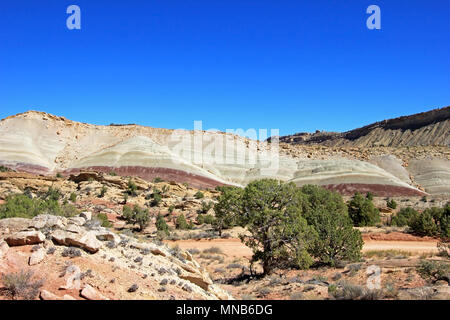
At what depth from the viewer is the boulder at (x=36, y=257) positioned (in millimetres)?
6191

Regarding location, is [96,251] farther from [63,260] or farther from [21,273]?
[21,273]

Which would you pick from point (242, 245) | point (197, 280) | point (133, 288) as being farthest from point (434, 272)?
point (242, 245)

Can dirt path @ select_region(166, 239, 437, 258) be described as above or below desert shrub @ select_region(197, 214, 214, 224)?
below

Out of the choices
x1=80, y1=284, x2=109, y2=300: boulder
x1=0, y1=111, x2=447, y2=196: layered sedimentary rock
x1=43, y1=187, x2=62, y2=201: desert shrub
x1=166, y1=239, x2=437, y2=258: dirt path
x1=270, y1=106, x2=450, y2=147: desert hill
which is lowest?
x1=166, y1=239, x2=437, y2=258: dirt path

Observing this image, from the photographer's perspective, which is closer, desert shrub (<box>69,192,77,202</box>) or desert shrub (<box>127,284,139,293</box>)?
desert shrub (<box>127,284,139,293</box>)

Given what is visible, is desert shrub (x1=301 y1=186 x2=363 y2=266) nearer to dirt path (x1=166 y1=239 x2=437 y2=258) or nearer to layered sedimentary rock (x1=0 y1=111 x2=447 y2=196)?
dirt path (x1=166 y1=239 x2=437 y2=258)

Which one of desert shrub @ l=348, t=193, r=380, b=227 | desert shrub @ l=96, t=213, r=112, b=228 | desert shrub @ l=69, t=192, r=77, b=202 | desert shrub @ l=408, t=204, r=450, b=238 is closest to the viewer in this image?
desert shrub @ l=96, t=213, r=112, b=228

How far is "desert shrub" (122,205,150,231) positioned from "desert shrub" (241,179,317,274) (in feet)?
46.6

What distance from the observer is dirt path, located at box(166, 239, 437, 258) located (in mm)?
18438

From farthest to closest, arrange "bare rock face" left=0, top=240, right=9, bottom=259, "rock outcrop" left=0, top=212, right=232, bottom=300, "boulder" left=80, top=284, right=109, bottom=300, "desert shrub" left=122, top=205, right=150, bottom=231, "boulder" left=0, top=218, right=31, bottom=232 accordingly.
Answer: "desert shrub" left=122, top=205, right=150, bottom=231 → "boulder" left=0, top=218, right=31, bottom=232 → "bare rock face" left=0, top=240, right=9, bottom=259 → "rock outcrop" left=0, top=212, right=232, bottom=300 → "boulder" left=80, top=284, right=109, bottom=300

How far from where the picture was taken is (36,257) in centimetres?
629

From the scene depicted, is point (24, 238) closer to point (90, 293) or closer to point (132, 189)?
point (90, 293)

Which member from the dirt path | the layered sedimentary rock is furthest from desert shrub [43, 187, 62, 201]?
the layered sedimentary rock

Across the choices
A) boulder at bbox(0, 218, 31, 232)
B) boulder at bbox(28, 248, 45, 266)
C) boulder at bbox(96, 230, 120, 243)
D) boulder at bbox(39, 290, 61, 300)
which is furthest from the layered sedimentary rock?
boulder at bbox(39, 290, 61, 300)
